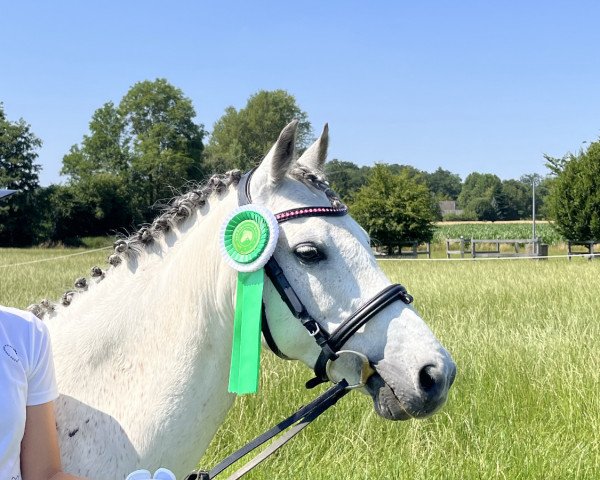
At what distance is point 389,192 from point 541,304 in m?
26.3

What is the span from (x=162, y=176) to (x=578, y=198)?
2861cm

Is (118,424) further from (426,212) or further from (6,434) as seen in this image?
(426,212)

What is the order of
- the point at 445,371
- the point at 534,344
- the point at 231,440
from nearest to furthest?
the point at 445,371
the point at 231,440
the point at 534,344

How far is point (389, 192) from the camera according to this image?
116 ft

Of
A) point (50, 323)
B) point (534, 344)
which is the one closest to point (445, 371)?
point (50, 323)

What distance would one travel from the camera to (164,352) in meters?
1.78

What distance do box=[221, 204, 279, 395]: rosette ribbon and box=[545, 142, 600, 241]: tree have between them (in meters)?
27.9

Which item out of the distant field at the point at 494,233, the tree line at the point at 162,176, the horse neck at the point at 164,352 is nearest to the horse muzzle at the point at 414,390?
the horse neck at the point at 164,352

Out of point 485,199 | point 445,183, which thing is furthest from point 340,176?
point 445,183

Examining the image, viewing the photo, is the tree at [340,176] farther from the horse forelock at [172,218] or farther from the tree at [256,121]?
the tree at [256,121]

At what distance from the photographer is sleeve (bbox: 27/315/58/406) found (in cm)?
146

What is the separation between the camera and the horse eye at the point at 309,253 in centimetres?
176

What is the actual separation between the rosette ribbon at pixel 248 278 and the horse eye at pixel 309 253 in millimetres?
81

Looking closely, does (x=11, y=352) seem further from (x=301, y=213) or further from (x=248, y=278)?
(x=301, y=213)
